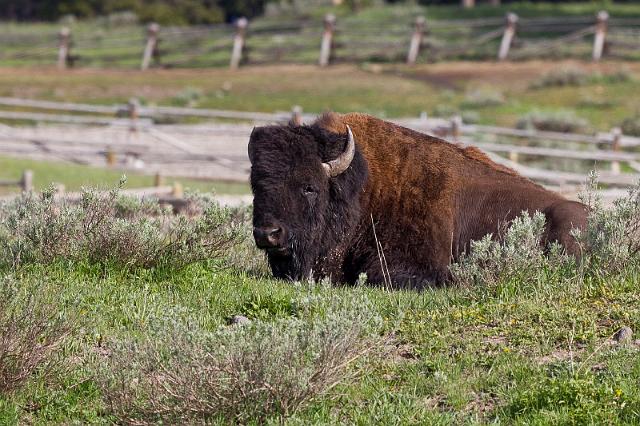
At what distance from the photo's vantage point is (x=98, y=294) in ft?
28.1

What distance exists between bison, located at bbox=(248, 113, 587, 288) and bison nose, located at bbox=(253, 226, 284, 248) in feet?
0.04

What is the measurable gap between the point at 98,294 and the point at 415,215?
3.26m

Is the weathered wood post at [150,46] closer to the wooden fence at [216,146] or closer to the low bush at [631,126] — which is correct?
the wooden fence at [216,146]

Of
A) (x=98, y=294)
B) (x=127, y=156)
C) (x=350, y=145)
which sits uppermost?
(x=350, y=145)

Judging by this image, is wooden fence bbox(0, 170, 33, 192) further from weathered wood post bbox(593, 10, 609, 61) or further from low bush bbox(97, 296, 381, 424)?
weathered wood post bbox(593, 10, 609, 61)

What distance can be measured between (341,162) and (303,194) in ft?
1.73

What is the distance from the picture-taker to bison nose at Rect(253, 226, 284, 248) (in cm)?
930

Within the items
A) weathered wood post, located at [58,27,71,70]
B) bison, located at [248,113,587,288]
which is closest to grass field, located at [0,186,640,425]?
bison, located at [248,113,587,288]

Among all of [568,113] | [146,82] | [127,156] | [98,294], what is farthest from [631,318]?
[146,82]

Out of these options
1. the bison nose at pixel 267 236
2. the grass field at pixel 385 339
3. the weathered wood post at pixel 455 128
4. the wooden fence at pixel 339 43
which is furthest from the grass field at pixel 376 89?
the grass field at pixel 385 339

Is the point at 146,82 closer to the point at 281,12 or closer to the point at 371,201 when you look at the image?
the point at 281,12

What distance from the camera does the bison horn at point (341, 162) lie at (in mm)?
10141

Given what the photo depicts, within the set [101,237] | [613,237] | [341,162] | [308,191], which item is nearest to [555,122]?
[341,162]

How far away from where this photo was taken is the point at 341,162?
33.4ft
